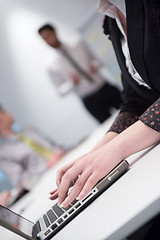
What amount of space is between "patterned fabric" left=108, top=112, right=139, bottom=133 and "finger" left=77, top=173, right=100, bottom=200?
0.22 metres

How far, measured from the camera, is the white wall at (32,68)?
3457 mm

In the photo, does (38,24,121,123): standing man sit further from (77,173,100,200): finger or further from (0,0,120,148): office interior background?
(77,173,100,200): finger

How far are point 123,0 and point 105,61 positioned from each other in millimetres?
2615

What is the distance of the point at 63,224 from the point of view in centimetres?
52

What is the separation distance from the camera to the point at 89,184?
1.65ft

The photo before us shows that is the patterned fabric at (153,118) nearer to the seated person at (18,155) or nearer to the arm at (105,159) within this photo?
the arm at (105,159)

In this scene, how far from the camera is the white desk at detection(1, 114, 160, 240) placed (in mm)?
386

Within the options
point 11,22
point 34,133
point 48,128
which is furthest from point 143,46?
point 11,22

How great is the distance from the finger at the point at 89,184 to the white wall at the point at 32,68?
3.02m

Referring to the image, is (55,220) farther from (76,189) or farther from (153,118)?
(153,118)

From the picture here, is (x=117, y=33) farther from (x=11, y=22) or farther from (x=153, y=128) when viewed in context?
(x=11, y=22)

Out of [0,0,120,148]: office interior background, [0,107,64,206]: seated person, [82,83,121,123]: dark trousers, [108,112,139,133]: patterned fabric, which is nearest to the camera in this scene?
[108,112,139,133]: patterned fabric

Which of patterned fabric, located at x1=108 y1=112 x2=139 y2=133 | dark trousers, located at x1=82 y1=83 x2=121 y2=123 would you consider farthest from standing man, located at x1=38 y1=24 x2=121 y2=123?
patterned fabric, located at x1=108 y1=112 x2=139 y2=133

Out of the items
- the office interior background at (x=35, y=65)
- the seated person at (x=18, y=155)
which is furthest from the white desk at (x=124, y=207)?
the office interior background at (x=35, y=65)
